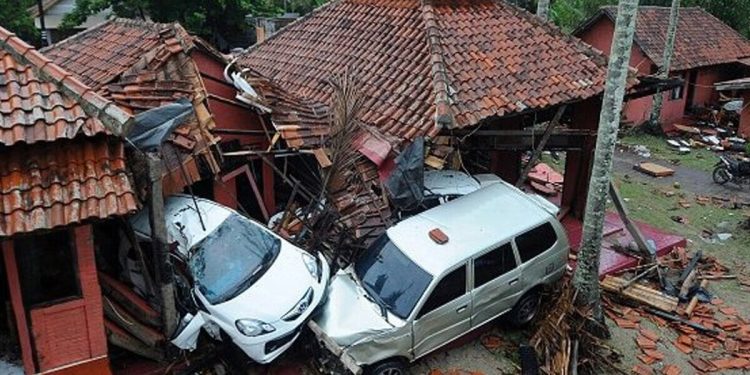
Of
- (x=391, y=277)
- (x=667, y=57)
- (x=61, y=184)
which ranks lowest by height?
(x=391, y=277)

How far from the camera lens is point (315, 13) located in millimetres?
15086

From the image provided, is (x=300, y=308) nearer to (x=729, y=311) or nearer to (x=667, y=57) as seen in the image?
(x=729, y=311)

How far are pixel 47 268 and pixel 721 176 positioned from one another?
61.9 feet

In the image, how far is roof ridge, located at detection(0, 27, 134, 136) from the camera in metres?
7.13

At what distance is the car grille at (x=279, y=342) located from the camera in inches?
311

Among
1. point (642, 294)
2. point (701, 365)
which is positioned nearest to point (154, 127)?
point (642, 294)

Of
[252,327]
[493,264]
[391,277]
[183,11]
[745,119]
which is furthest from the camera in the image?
[745,119]

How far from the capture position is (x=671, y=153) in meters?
22.5

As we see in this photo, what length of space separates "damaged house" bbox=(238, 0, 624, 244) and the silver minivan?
48.1 inches

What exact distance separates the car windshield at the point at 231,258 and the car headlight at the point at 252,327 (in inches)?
18.7

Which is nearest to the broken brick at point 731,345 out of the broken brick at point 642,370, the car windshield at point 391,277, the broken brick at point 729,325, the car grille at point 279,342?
the broken brick at point 729,325

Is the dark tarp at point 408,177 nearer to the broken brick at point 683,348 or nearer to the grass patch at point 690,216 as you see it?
the broken brick at point 683,348

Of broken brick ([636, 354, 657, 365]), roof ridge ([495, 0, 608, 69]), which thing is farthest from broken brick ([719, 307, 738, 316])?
roof ridge ([495, 0, 608, 69])

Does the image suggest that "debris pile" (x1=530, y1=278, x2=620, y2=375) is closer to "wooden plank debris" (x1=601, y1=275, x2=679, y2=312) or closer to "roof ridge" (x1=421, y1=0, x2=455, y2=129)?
"wooden plank debris" (x1=601, y1=275, x2=679, y2=312)
